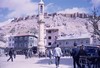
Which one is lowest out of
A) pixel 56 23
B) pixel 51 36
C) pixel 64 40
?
pixel 64 40

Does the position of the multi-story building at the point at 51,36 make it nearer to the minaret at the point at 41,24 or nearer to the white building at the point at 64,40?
the white building at the point at 64,40

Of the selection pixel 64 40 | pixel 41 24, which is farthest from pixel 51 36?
pixel 41 24

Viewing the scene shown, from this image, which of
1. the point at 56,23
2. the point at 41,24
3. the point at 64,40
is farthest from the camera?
the point at 56,23

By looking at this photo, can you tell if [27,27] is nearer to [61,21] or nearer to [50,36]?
[61,21]

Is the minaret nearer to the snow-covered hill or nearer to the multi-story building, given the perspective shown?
the multi-story building

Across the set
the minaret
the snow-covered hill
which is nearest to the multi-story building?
the minaret

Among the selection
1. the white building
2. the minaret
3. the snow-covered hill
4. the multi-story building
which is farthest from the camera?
the snow-covered hill

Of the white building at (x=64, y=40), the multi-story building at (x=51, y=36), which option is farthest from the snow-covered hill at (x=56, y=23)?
the white building at (x=64, y=40)

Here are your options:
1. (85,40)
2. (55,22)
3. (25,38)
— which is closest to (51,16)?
(55,22)

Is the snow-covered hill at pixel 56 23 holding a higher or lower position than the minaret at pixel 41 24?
higher

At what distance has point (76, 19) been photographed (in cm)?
12538

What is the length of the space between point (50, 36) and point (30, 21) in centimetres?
6595

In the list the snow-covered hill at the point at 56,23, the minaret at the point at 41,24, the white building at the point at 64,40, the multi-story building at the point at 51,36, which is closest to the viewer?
the minaret at the point at 41,24

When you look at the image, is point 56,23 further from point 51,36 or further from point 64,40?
point 64,40
